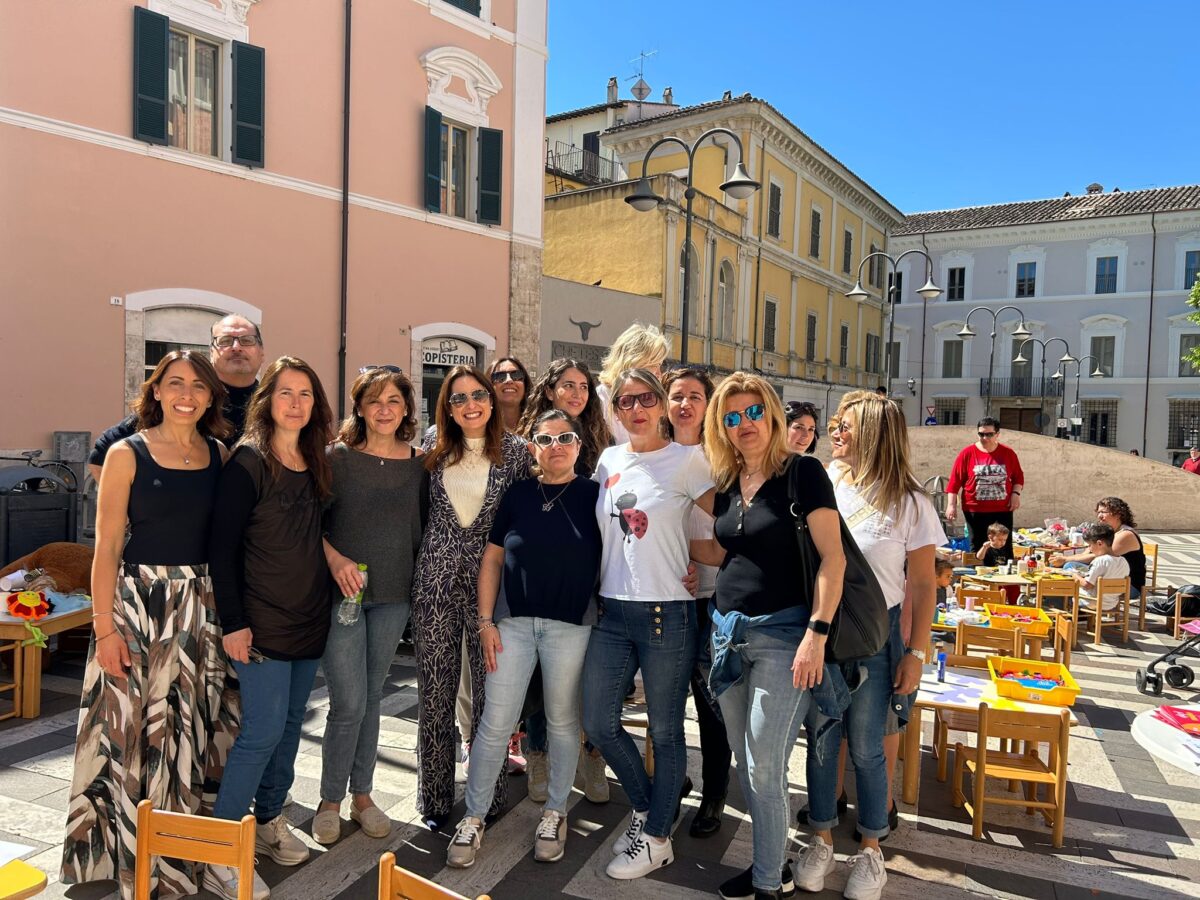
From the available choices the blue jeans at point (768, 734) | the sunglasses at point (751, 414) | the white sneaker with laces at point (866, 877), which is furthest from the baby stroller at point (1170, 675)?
the sunglasses at point (751, 414)

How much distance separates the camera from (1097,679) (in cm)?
672

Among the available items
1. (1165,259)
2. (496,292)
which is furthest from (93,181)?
(1165,259)

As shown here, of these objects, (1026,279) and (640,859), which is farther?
(1026,279)

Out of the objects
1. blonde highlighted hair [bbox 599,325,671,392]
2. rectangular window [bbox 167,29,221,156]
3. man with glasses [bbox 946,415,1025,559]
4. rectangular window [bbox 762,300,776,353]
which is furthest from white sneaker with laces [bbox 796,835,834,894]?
rectangular window [bbox 762,300,776,353]

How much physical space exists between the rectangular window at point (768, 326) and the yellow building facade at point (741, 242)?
6cm

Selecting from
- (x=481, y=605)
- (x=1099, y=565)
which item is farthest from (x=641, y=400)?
(x=1099, y=565)

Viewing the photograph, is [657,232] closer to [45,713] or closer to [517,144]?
[517,144]

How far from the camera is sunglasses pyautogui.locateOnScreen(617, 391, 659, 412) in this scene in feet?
10.9

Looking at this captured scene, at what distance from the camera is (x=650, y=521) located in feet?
10.5

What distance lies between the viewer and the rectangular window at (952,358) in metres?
41.3

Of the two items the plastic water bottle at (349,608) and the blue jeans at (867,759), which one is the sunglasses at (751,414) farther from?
the plastic water bottle at (349,608)

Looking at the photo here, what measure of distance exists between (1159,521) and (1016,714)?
17.7m

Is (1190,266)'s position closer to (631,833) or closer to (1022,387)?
(1022,387)

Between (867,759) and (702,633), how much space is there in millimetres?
771
